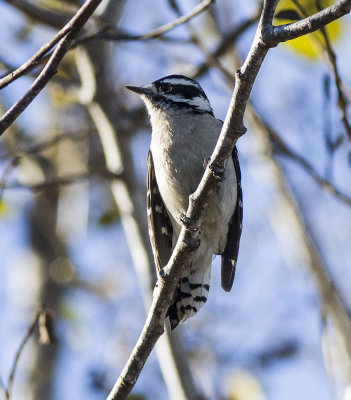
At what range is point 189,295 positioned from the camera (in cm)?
458

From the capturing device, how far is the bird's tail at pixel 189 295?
4484 mm

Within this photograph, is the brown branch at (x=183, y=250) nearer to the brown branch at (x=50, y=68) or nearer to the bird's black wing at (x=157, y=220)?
the brown branch at (x=50, y=68)

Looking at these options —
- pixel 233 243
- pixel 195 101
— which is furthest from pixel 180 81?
pixel 233 243

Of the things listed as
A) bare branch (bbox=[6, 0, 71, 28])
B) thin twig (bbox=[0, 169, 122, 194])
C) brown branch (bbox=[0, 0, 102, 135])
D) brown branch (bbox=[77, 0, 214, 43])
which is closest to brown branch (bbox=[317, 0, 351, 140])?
brown branch (bbox=[77, 0, 214, 43])

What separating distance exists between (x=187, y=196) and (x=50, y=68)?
2.05m

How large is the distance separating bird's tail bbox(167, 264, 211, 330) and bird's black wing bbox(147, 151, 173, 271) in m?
0.24

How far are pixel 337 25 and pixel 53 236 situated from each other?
4.77 metres

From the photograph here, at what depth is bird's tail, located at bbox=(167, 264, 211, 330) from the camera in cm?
448

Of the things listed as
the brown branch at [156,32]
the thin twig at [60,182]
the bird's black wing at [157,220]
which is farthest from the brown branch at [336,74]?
the thin twig at [60,182]

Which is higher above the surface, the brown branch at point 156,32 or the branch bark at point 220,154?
the brown branch at point 156,32

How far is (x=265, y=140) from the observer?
16.5ft

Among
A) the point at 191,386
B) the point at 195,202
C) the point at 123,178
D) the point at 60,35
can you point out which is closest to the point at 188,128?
the point at 123,178

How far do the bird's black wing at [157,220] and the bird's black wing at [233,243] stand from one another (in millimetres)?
416

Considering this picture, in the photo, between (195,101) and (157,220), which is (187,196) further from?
(195,101)
